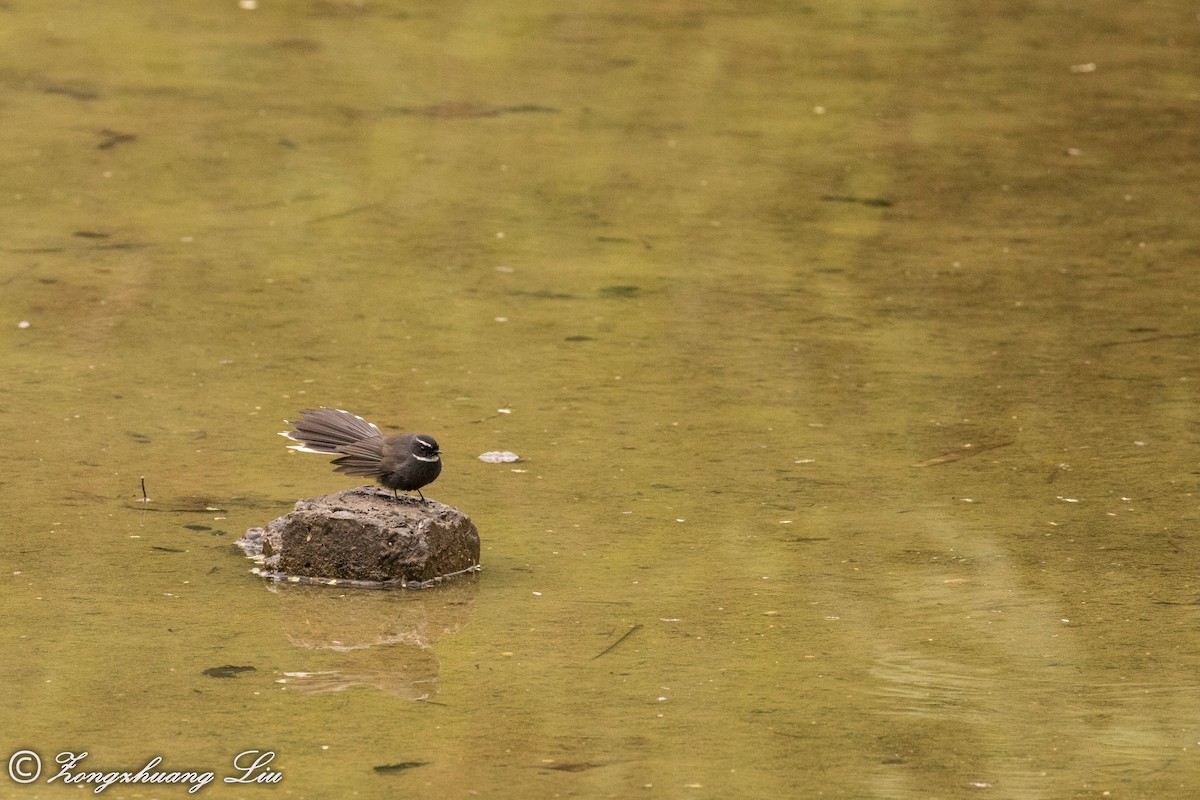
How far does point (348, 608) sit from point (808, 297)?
3.15m

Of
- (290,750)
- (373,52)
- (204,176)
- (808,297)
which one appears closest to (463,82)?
(373,52)

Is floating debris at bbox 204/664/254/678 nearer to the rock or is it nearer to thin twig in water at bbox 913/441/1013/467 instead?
the rock

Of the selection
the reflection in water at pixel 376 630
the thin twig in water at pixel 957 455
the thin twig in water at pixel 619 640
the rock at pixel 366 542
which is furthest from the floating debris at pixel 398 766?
the thin twig in water at pixel 957 455

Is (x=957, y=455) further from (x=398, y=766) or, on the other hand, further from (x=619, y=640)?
(x=398, y=766)

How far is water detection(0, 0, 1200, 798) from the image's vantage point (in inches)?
158

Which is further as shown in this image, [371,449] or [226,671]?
[371,449]

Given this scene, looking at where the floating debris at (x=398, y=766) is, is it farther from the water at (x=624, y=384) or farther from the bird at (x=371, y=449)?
the bird at (x=371, y=449)

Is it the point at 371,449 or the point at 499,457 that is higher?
the point at 371,449

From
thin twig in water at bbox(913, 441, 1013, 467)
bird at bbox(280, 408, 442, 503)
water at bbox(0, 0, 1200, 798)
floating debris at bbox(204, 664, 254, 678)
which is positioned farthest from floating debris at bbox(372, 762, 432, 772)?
thin twig in water at bbox(913, 441, 1013, 467)

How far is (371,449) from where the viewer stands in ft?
15.6

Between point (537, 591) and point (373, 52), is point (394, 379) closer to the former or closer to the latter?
point (537, 591)

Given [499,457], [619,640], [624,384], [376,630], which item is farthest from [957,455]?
[376,630]

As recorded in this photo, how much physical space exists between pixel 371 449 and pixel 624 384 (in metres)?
1.69

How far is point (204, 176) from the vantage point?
827cm
